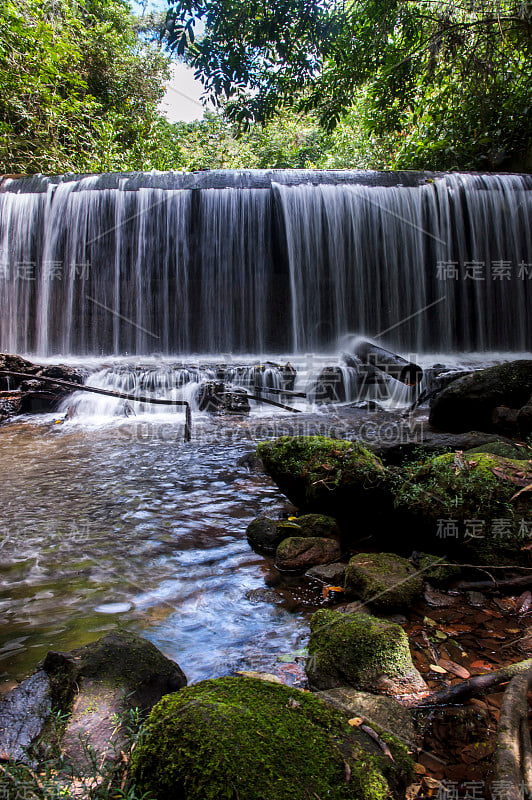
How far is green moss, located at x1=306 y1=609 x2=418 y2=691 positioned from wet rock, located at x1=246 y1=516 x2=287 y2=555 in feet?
3.85

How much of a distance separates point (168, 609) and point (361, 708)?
1.23 meters

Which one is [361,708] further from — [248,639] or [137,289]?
[137,289]

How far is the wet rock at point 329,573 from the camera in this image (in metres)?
2.77

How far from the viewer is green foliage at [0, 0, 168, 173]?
43.8 feet

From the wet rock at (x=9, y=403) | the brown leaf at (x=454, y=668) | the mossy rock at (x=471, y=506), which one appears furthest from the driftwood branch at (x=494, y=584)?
the wet rock at (x=9, y=403)

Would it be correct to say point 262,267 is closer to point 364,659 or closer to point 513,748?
point 364,659

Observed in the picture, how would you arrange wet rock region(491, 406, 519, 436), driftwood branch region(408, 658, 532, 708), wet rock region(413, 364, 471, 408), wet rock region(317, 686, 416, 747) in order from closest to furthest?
1. wet rock region(317, 686, 416, 747)
2. driftwood branch region(408, 658, 532, 708)
3. wet rock region(491, 406, 519, 436)
4. wet rock region(413, 364, 471, 408)

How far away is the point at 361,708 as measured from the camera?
1683 mm

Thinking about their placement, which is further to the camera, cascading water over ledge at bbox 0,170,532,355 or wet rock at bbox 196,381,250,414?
cascading water over ledge at bbox 0,170,532,355

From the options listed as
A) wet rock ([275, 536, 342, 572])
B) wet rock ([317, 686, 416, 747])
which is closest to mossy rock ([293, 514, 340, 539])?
wet rock ([275, 536, 342, 572])

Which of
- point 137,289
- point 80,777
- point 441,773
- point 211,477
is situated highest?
point 137,289

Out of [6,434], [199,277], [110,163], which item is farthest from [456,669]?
[110,163]

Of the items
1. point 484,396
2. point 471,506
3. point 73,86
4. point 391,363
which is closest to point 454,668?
point 471,506

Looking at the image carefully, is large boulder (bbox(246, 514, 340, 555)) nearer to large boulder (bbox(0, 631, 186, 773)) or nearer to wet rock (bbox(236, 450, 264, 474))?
large boulder (bbox(0, 631, 186, 773))
